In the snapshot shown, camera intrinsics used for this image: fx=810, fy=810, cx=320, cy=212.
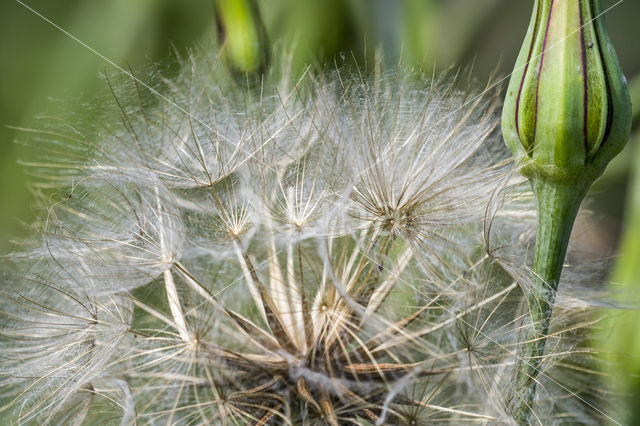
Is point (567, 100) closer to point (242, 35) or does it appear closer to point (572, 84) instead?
point (572, 84)

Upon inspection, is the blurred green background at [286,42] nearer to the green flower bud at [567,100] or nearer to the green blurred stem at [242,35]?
the green blurred stem at [242,35]

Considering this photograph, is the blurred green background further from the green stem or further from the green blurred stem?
the green stem

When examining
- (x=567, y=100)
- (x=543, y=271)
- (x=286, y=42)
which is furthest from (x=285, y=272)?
(x=286, y=42)

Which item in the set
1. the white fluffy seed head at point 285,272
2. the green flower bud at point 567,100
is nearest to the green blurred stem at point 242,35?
the white fluffy seed head at point 285,272

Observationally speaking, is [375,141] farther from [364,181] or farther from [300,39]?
[300,39]

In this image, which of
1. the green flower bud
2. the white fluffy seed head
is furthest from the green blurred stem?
the green flower bud

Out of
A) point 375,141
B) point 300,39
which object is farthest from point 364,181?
point 300,39
